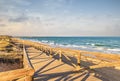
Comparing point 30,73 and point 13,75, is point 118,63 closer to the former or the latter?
point 30,73

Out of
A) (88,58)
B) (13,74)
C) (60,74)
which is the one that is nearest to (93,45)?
(88,58)

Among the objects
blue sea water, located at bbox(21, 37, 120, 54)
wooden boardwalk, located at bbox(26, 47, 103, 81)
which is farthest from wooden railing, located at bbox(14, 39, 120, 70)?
→ blue sea water, located at bbox(21, 37, 120, 54)

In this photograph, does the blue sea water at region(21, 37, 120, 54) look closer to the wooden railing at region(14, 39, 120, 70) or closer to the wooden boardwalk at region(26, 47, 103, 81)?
the wooden railing at region(14, 39, 120, 70)

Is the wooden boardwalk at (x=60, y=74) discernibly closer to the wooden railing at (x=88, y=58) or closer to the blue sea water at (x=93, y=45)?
the wooden railing at (x=88, y=58)

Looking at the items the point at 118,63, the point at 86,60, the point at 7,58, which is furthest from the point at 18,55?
the point at 118,63

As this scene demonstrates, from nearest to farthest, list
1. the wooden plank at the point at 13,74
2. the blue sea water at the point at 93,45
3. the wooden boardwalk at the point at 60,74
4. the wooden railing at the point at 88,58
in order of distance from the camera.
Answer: the wooden plank at the point at 13,74 → the wooden railing at the point at 88,58 → the wooden boardwalk at the point at 60,74 → the blue sea water at the point at 93,45

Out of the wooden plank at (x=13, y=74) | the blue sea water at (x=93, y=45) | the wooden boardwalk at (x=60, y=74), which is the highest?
the wooden plank at (x=13, y=74)

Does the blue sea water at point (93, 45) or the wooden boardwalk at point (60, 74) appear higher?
the wooden boardwalk at point (60, 74)

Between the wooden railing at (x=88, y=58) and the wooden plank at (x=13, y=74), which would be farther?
Answer: the wooden railing at (x=88, y=58)

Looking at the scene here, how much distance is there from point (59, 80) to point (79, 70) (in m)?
2.09

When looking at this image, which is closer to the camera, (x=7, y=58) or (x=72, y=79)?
(x=72, y=79)

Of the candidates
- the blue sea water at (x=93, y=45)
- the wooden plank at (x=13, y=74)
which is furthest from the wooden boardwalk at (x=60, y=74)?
the blue sea water at (x=93, y=45)

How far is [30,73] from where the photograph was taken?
320 cm

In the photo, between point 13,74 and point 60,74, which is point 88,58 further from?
point 13,74
